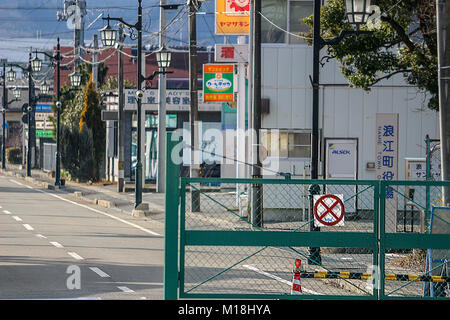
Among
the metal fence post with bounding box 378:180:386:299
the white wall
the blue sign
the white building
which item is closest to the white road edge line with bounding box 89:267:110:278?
the metal fence post with bounding box 378:180:386:299

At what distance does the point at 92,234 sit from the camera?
68.7 feet

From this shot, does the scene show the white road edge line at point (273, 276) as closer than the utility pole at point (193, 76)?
Yes

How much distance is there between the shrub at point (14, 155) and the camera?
2926 inches

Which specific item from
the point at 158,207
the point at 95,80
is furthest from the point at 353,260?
the point at 95,80

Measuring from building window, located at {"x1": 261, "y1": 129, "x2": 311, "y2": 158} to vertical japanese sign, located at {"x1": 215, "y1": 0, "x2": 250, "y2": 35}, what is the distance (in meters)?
5.46

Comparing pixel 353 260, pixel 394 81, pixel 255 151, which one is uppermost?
pixel 394 81

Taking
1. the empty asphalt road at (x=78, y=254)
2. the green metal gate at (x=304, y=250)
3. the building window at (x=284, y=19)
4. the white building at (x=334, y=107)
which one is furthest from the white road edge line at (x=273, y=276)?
the building window at (x=284, y=19)

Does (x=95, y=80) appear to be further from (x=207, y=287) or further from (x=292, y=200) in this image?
(x=207, y=287)

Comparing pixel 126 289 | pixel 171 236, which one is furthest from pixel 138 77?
pixel 171 236

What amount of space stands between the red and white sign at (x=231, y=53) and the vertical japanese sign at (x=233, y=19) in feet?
7.13

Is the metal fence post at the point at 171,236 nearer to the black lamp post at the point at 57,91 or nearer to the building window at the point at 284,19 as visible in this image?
the building window at the point at 284,19

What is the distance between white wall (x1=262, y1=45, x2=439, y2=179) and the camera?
81.8 feet

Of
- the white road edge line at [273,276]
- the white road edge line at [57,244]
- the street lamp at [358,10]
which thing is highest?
the street lamp at [358,10]
